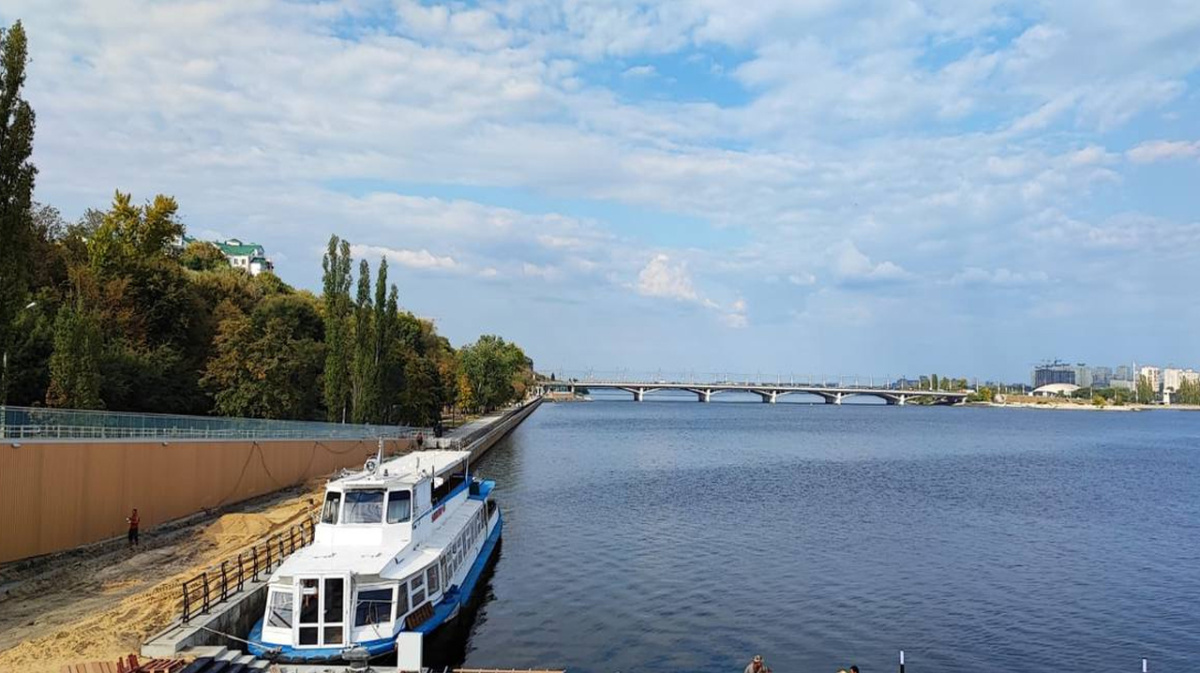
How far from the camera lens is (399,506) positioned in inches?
1153

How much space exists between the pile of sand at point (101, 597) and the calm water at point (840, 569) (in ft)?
32.4

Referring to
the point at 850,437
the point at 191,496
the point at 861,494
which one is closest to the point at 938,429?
the point at 850,437

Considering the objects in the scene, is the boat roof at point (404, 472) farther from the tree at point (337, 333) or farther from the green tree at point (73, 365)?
the tree at point (337, 333)

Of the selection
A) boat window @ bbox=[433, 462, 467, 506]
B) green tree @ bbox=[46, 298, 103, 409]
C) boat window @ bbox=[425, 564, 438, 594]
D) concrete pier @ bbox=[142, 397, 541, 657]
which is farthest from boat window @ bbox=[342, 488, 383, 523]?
green tree @ bbox=[46, 298, 103, 409]

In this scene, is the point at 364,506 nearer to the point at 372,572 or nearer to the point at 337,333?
the point at 372,572

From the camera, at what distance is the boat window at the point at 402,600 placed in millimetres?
24897

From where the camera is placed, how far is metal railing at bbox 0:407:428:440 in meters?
28.7

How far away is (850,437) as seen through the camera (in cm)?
13800

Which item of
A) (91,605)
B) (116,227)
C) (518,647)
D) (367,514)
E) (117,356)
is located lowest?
(518,647)

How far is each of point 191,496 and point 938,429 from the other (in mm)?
150513

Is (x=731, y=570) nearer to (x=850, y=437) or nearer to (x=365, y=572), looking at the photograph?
(x=365, y=572)

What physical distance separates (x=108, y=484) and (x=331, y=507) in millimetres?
10771

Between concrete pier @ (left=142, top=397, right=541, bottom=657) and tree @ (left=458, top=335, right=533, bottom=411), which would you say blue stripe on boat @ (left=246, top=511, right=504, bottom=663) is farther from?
tree @ (left=458, top=335, right=533, bottom=411)

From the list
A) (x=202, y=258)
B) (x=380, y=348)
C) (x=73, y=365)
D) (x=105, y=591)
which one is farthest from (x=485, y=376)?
(x=105, y=591)
